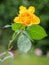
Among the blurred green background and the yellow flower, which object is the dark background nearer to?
the blurred green background

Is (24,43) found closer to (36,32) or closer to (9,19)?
(36,32)

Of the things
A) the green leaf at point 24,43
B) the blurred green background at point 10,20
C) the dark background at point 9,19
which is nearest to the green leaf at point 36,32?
the green leaf at point 24,43

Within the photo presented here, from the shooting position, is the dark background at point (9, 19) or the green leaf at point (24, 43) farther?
the dark background at point (9, 19)

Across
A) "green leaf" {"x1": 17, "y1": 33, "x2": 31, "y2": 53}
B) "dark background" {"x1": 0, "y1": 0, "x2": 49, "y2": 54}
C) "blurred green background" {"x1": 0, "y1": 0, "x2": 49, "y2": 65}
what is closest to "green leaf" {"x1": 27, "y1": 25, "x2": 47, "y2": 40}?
"green leaf" {"x1": 17, "y1": 33, "x2": 31, "y2": 53}

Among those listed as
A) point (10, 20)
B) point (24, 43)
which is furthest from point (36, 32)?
point (10, 20)

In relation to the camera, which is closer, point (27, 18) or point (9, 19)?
point (27, 18)

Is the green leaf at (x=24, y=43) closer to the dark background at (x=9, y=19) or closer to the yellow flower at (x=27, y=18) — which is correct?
the yellow flower at (x=27, y=18)

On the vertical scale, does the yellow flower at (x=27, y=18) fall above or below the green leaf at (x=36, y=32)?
above

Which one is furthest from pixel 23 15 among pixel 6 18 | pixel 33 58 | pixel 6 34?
pixel 6 34
